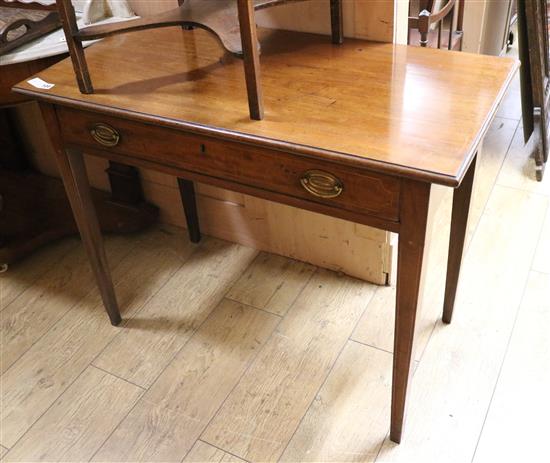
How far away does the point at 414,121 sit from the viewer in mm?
1077

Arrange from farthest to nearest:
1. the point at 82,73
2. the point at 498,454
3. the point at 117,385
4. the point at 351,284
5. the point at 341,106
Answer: the point at 351,284
the point at 117,385
the point at 498,454
the point at 82,73
the point at 341,106

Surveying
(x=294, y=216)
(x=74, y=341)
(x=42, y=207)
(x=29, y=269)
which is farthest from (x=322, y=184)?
(x=42, y=207)

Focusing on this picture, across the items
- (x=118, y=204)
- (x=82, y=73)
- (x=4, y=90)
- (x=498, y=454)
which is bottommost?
(x=498, y=454)

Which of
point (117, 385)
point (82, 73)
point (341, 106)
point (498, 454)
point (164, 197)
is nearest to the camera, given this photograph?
point (341, 106)

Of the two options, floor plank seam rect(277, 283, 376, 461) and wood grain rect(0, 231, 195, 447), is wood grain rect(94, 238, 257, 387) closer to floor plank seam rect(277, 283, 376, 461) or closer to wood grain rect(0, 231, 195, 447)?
wood grain rect(0, 231, 195, 447)

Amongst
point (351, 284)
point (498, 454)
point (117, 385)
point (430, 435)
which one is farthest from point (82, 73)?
point (498, 454)

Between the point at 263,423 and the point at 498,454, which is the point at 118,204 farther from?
the point at 498,454

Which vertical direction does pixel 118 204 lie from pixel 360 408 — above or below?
above

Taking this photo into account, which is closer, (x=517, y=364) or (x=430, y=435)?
(x=430, y=435)

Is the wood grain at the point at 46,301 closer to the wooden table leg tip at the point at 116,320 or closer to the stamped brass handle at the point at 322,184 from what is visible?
the wooden table leg tip at the point at 116,320

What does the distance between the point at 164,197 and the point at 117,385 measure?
2.34ft

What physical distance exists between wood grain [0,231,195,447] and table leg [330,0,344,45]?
89 centimetres

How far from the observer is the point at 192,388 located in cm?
156

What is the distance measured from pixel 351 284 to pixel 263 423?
534 millimetres
